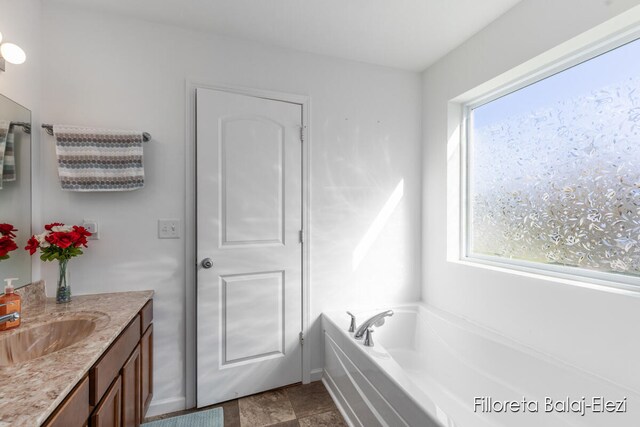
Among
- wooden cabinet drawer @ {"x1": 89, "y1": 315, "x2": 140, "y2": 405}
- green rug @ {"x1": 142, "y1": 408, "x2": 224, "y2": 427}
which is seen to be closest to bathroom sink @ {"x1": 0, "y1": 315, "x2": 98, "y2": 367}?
wooden cabinet drawer @ {"x1": 89, "y1": 315, "x2": 140, "y2": 405}

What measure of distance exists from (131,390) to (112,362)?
0.34m

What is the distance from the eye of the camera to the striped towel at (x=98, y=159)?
1557 mm

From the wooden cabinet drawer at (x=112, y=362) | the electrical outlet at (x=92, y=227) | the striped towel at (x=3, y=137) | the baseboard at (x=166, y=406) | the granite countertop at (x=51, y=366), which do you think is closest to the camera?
the granite countertop at (x=51, y=366)

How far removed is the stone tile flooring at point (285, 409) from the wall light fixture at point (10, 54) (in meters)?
2.05

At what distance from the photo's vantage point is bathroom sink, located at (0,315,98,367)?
109 centimetres

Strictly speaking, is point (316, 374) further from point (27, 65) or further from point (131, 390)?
point (27, 65)

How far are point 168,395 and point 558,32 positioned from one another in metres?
3.06

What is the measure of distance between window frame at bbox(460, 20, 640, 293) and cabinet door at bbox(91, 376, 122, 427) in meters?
2.14

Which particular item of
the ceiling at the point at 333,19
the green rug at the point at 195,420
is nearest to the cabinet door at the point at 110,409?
the green rug at the point at 195,420

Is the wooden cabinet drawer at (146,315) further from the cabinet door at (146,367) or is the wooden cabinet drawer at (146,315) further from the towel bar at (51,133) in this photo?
the towel bar at (51,133)

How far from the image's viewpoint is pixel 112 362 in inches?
44.4

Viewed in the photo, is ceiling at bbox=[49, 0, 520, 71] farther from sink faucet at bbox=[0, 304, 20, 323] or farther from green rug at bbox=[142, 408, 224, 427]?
green rug at bbox=[142, 408, 224, 427]

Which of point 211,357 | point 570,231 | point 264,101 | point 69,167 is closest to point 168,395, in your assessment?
point 211,357

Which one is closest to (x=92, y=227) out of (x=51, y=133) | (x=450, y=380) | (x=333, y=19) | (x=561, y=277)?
(x=51, y=133)
